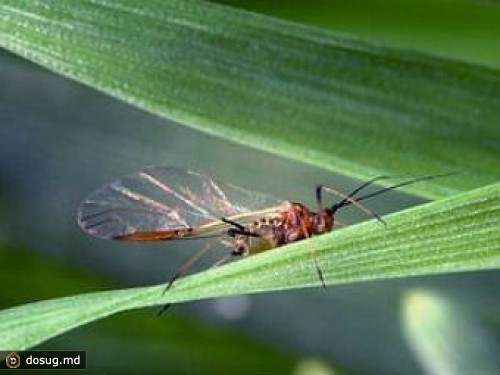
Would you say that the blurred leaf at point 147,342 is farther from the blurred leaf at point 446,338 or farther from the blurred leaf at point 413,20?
the blurred leaf at point 413,20

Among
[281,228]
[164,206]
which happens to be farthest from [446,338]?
[164,206]

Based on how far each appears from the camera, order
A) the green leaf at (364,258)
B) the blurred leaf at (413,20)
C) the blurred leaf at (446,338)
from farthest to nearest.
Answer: the blurred leaf at (413,20)
the blurred leaf at (446,338)
the green leaf at (364,258)

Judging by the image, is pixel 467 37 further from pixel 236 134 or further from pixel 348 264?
pixel 348 264

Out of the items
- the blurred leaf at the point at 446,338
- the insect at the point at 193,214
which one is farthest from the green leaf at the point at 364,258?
the blurred leaf at the point at 446,338

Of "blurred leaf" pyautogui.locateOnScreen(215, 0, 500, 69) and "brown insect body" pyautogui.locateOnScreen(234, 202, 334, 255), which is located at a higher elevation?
"blurred leaf" pyautogui.locateOnScreen(215, 0, 500, 69)

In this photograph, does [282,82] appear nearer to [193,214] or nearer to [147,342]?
[193,214]

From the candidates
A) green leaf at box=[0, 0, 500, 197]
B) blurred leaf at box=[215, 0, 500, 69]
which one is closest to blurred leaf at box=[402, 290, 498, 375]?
green leaf at box=[0, 0, 500, 197]

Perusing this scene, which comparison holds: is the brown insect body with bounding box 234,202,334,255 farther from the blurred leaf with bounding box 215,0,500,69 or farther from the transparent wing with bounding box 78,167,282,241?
the blurred leaf with bounding box 215,0,500,69
